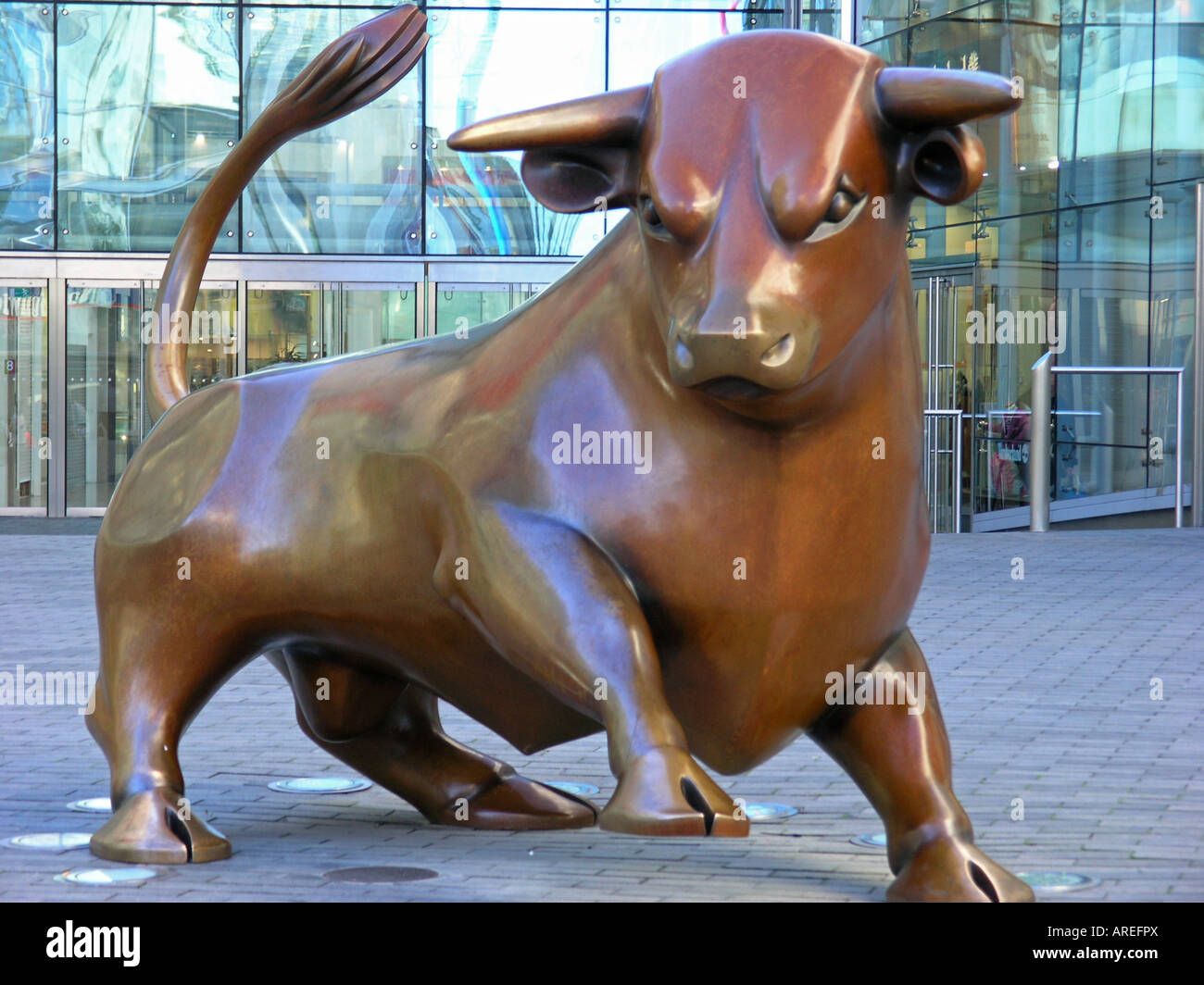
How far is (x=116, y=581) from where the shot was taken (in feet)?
14.0

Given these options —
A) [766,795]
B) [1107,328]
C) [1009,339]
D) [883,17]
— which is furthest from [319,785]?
[883,17]

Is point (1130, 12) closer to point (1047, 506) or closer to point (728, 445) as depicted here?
point (1047, 506)

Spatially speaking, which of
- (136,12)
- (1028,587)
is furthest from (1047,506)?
(136,12)

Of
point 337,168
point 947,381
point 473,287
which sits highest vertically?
point 337,168

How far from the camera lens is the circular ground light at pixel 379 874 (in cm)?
413

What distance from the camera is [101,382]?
1797cm

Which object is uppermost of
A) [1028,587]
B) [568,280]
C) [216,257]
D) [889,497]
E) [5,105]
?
[5,105]

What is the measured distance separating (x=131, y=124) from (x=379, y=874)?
1517cm

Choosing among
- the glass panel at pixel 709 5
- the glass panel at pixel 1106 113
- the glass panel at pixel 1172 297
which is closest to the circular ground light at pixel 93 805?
the glass panel at pixel 1172 297

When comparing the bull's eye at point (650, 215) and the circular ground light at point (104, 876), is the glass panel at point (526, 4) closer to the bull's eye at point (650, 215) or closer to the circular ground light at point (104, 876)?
the circular ground light at point (104, 876)

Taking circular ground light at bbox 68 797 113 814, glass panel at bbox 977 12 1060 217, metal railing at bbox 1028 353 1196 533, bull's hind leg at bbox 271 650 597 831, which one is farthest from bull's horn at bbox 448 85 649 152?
glass panel at bbox 977 12 1060 217

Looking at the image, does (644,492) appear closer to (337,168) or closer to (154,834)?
(154,834)

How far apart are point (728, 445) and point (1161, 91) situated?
15843 mm

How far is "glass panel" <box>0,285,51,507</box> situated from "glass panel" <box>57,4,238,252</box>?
84cm
